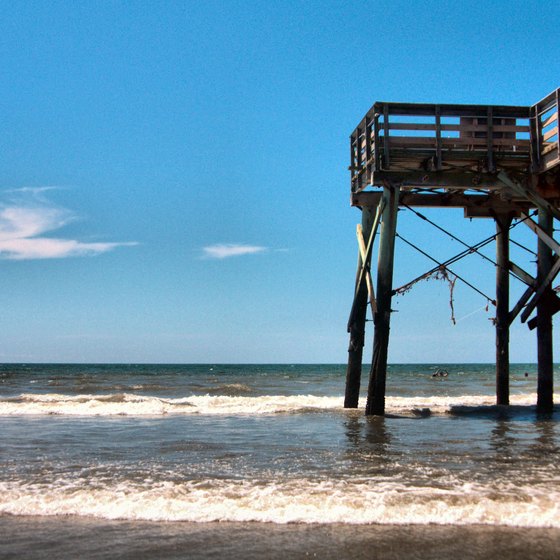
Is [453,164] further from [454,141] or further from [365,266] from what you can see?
[365,266]

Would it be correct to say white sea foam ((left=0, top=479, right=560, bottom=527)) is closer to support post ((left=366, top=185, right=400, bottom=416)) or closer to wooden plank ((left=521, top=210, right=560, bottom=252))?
support post ((left=366, top=185, right=400, bottom=416))

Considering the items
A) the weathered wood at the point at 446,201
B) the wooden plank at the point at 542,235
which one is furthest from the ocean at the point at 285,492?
the weathered wood at the point at 446,201

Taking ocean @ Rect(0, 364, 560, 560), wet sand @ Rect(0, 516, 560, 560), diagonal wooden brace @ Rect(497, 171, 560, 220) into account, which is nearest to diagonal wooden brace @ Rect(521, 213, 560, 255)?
diagonal wooden brace @ Rect(497, 171, 560, 220)

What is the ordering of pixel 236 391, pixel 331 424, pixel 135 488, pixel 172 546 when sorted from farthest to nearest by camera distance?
Result: pixel 236 391 < pixel 331 424 < pixel 135 488 < pixel 172 546

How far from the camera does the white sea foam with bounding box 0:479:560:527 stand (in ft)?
19.7

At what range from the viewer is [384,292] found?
1330cm

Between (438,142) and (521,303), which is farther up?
(438,142)

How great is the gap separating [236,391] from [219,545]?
99.6 ft

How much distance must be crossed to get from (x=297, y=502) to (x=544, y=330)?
33.8ft

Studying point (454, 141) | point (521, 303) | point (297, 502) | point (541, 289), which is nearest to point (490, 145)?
point (454, 141)

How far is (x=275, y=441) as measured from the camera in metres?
10.8

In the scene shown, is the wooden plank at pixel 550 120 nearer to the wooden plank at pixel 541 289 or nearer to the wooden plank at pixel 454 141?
the wooden plank at pixel 454 141

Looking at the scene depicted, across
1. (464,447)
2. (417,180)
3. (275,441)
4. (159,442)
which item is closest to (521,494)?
(464,447)

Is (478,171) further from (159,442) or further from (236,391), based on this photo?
(236,391)
